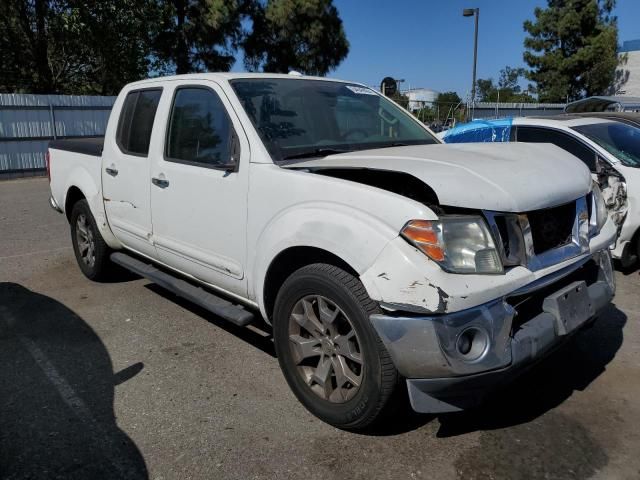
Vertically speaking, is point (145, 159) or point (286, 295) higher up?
point (145, 159)

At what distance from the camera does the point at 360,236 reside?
2.56 m

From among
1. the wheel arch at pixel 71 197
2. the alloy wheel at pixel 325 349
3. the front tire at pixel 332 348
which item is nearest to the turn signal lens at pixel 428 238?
the front tire at pixel 332 348

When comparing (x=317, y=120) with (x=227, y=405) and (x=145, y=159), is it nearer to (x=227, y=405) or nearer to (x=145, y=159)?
(x=145, y=159)

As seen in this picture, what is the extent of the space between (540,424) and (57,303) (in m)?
4.11

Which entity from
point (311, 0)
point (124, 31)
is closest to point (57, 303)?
point (124, 31)

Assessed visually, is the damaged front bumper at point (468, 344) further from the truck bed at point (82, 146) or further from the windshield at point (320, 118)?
the truck bed at point (82, 146)

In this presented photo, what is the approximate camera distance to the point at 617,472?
2600 mm

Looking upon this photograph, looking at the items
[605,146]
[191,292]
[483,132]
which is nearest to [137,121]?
[191,292]

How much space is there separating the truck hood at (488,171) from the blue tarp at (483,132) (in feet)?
11.8

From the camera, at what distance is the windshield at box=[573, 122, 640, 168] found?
5836mm

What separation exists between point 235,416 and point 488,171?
1.91 m

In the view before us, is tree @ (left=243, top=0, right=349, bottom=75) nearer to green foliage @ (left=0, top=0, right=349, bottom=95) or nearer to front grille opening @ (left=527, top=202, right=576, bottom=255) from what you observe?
green foliage @ (left=0, top=0, right=349, bottom=95)

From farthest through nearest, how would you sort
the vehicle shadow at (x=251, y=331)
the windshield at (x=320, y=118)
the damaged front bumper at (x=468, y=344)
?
the vehicle shadow at (x=251, y=331) → the windshield at (x=320, y=118) → the damaged front bumper at (x=468, y=344)

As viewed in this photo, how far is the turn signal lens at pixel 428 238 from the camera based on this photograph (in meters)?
2.41
